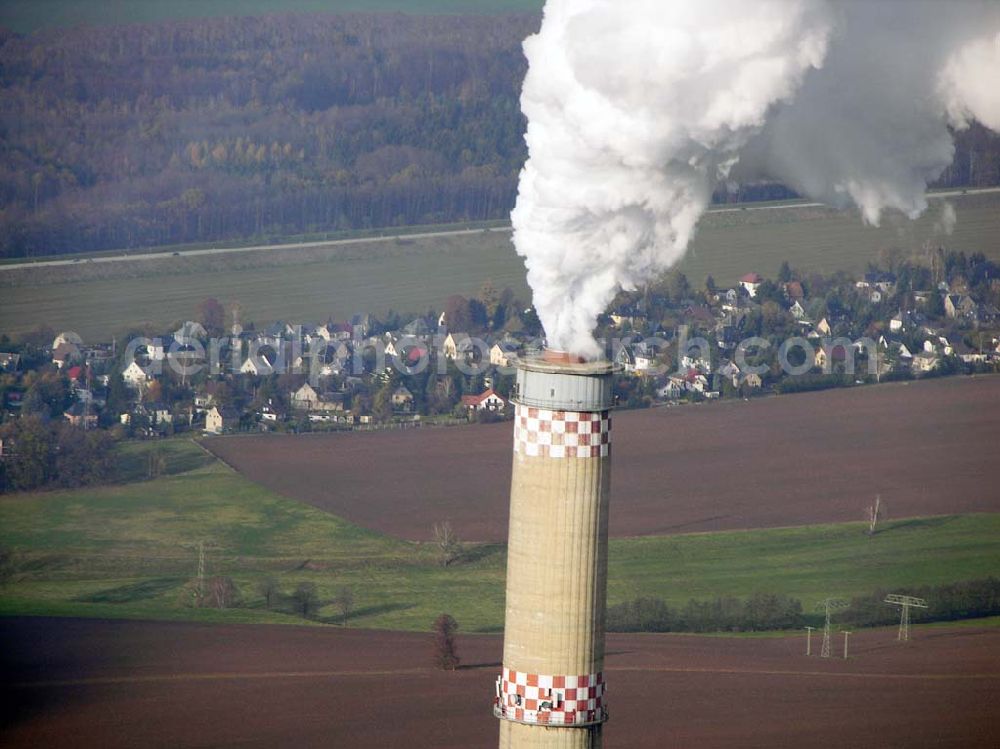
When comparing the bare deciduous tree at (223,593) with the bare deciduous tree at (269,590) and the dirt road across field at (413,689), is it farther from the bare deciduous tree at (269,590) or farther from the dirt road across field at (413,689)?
the dirt road across field at (413,689)

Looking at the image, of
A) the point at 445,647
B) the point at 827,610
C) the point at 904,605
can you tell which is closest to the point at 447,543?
the point at 445,647

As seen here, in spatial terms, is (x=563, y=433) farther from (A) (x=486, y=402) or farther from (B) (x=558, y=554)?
(A) (x=486, y=402)

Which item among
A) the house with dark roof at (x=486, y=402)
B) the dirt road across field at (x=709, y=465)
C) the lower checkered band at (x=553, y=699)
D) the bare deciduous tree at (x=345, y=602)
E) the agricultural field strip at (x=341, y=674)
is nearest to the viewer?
the lower checkered band at (x=553, y=699)

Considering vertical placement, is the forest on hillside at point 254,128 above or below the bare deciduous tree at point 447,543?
above

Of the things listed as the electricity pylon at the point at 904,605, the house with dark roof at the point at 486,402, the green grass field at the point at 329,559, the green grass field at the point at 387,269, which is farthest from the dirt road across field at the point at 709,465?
the green grass field at the point at 387,269

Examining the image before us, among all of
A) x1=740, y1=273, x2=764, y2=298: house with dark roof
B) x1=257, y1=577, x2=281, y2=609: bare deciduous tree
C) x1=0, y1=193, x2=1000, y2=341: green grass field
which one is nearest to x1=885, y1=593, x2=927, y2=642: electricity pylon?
x1=257, y1=577, x2=281, y2=609: bare deciduous tree

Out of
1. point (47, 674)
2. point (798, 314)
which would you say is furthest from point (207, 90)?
point (47, 674)
